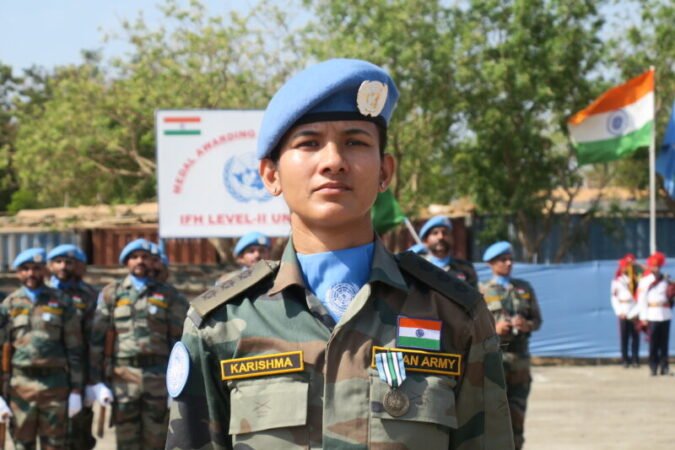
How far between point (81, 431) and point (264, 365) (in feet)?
25.5

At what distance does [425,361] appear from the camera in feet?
8.44

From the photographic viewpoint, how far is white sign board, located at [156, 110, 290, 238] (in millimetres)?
14719

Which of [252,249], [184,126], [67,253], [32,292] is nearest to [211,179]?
[184,126]

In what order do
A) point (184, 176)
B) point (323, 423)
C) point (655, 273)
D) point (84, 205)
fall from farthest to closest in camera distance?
point (84, 205), point (655, 273), point (184, 176), point (323, 423)

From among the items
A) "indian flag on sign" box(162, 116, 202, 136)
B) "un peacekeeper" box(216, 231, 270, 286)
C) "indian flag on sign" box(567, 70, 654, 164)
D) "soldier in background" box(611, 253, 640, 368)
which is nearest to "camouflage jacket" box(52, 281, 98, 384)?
"un peacekeeper" box(216, 231, 270, 286)

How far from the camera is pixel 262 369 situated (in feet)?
8.45

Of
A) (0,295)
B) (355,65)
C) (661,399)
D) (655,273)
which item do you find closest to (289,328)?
(355,65)

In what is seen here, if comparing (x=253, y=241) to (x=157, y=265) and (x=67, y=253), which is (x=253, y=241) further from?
(x=67, y=253)

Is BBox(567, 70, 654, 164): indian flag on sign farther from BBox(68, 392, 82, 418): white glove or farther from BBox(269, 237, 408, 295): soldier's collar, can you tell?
BBox(269, 237, 408, 295): soldier's collar

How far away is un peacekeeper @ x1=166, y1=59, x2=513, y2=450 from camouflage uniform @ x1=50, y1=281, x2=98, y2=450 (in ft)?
24.3

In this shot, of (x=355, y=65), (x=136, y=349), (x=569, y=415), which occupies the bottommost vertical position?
(x=569, y=415)

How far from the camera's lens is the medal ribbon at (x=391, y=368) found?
2551 mm

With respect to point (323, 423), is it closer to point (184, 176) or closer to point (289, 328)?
point (289, 328)

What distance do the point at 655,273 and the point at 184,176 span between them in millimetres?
7343
